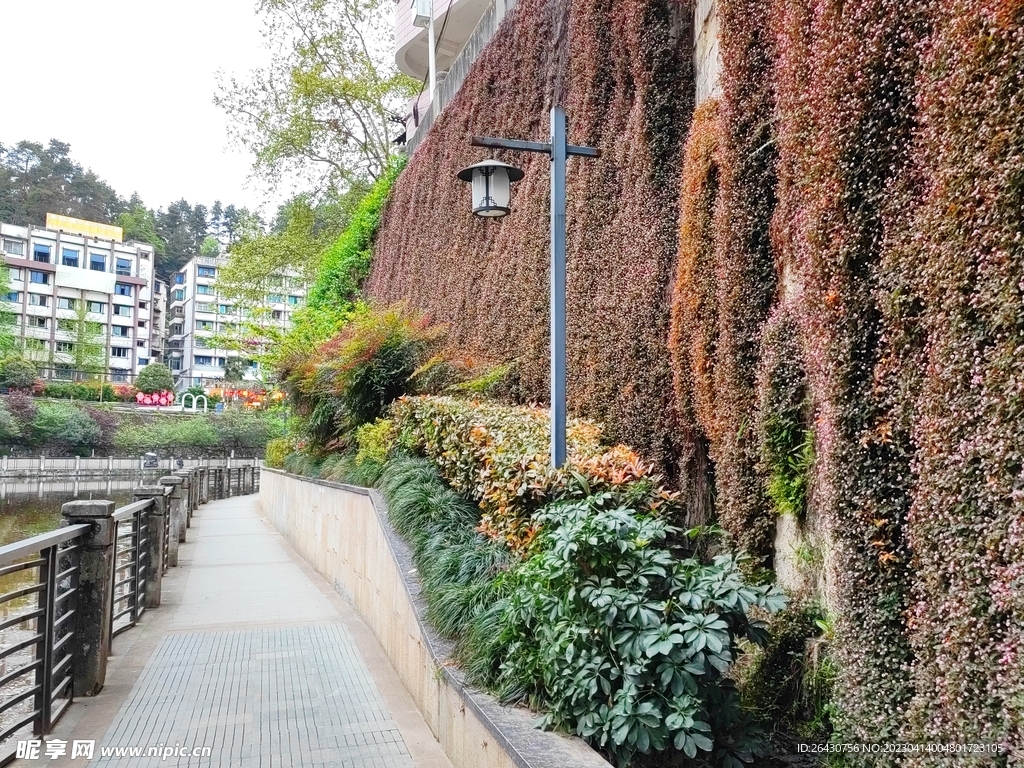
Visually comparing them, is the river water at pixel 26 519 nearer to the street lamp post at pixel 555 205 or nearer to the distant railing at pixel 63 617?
the distant railing at pixel 63 617

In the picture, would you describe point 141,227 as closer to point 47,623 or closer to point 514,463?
point 514,463

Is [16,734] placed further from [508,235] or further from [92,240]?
[92,240]

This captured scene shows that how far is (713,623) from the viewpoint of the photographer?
2986mm

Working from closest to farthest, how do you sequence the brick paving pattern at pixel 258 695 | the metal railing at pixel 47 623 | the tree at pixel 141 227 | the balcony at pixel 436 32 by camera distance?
the metal railing at pixel 47 623 < the brick paving pattern at pixel 258 695 < the balcony at pixel 436 32 < the tree at pixel 141 227

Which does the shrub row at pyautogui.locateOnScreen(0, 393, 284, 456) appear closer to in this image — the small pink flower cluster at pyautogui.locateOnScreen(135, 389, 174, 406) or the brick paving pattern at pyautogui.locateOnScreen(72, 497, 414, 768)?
the small pink flower cluster at pyautogui.locateOnScreen(135, 389, 174, 406)

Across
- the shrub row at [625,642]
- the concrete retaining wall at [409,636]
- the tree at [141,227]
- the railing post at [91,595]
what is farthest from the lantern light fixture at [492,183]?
the tree at [141,227]

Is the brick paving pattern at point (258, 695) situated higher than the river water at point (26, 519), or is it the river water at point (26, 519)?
the brick paving pattern at point (258, 695)

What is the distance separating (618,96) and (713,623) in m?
5.63

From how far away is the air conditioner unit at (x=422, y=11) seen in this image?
21328 mm

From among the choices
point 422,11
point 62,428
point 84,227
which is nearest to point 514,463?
point 422,11

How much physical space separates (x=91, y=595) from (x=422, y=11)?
20247 mm

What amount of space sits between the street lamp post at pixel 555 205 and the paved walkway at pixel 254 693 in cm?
194

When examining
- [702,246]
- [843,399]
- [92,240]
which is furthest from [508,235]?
[92,240]

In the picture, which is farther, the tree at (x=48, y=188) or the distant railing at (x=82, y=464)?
the tree at (x=48, y=188)
